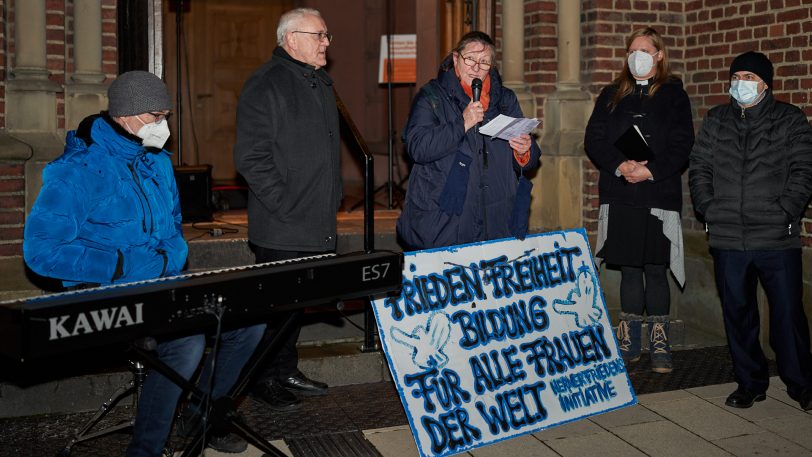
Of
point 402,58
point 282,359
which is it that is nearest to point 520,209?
point 282,359

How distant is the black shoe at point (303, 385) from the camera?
5242mm

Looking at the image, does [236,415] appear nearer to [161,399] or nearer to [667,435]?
[161,399]

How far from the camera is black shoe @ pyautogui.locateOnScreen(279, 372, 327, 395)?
5.24 m

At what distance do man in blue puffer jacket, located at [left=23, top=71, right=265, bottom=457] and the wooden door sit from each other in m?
7.15

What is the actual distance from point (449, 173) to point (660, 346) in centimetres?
198

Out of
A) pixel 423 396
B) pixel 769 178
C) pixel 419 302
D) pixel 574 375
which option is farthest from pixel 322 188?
pixel 769 178

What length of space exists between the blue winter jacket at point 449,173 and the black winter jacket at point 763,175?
3.91ft

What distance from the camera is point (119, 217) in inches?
144

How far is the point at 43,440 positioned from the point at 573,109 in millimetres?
4262

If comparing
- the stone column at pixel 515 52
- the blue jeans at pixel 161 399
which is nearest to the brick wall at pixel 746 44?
the stone column at pixel 515 52

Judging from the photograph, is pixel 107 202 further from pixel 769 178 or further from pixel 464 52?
pixel 769 178

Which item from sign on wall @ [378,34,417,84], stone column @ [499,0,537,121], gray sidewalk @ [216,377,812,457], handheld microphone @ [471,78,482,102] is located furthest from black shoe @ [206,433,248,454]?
sign on wall @ [378,34,417,84]

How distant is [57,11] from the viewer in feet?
20.4

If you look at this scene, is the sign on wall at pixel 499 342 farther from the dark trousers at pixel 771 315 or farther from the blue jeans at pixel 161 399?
the blue jeans at pixel 161 399
